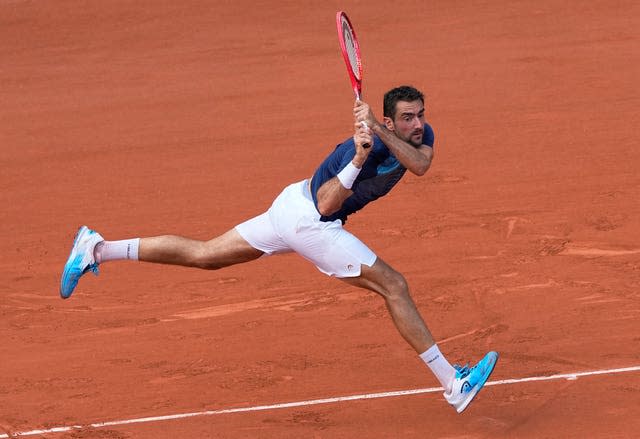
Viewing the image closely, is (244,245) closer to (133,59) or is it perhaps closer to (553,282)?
(553,282)

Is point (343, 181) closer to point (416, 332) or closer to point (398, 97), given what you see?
point (398, 97)

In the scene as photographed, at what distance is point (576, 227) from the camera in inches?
490

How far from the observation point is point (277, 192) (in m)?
14.2

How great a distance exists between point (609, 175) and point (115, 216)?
17.6 feet

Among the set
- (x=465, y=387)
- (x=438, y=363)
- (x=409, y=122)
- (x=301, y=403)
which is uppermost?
(x=409, y=122)

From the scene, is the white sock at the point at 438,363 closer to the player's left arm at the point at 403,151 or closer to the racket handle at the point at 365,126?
the player's left arm at the point at 403,151

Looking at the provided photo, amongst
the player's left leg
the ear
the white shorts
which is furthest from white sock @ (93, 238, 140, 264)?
the ear

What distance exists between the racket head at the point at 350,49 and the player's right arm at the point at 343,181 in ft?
1.61

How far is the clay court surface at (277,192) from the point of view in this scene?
955cm

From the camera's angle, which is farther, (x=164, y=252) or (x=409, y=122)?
(x=164, y=252)

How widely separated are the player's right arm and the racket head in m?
0.49

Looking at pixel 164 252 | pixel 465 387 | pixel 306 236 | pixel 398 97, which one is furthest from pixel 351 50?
pixel 465 387

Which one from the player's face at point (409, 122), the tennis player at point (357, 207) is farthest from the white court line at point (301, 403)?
the player's face at point (409, 122)

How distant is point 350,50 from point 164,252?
6.45 ft
